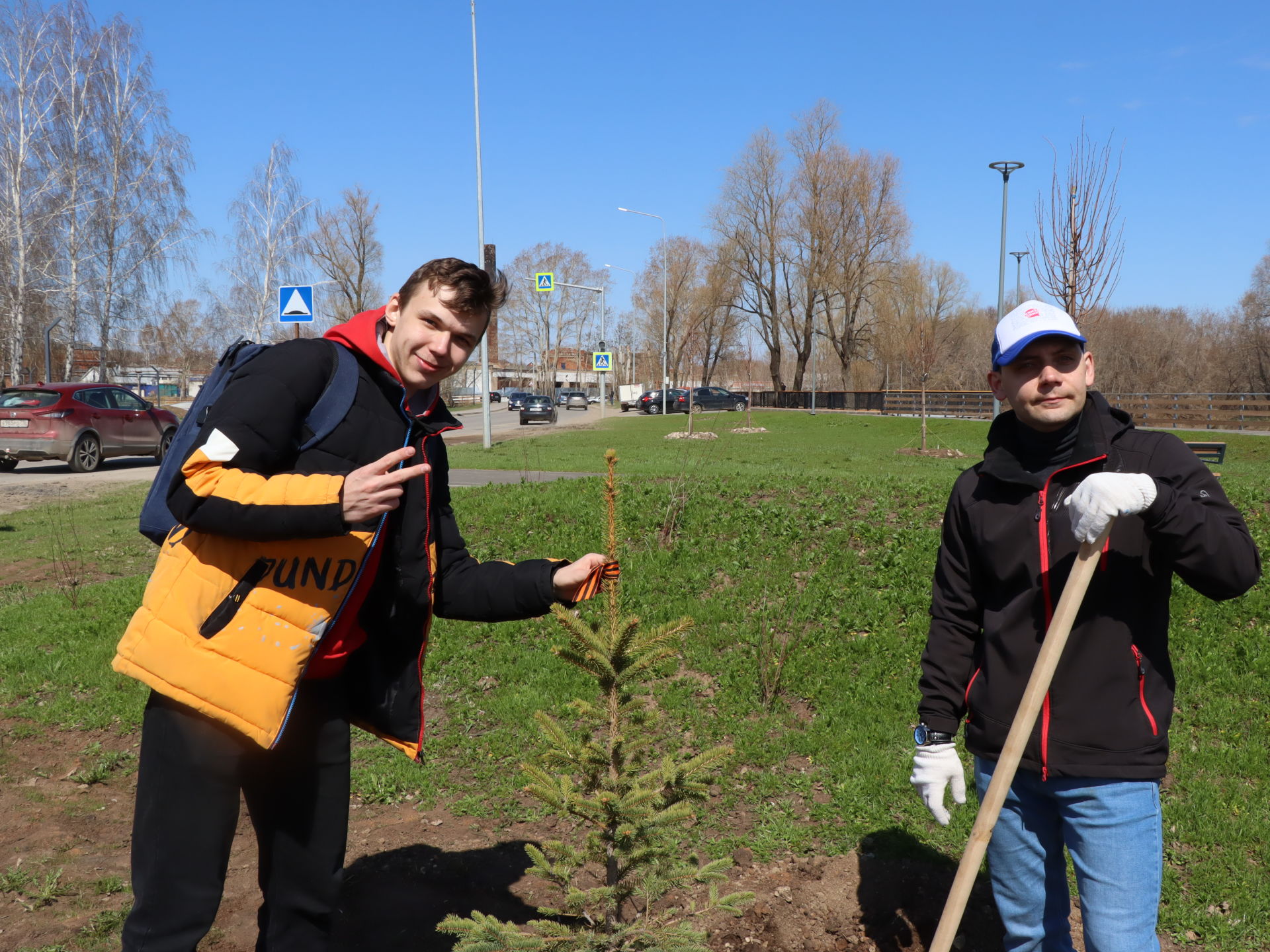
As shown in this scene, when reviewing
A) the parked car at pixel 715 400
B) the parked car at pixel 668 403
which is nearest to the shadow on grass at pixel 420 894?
the parked car at pixel 715 400

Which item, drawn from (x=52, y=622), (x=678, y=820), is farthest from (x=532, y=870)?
(x=52, y=622)

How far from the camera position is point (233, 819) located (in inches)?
85.1

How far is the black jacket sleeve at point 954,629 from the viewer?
8.00ft

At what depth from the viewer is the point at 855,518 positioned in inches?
273

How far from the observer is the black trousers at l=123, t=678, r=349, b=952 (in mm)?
2047

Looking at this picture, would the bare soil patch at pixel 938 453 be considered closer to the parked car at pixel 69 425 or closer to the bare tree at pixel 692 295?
the parked car at pixel 69 425

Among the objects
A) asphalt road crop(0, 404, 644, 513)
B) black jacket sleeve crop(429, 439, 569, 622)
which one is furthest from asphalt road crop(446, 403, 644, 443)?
black jacket sleeve crop(429, 439, 569, 622)

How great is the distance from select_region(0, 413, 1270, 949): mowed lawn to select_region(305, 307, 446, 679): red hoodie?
82.9 inches

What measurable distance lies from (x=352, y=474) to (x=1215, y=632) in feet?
16.4

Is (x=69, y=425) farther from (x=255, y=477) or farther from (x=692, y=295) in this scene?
(x=692, y=295)

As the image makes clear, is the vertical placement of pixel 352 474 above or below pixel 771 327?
below

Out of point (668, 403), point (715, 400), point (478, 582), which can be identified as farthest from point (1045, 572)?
point (668, 403)

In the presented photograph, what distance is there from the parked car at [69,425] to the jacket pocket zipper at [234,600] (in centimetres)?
1666

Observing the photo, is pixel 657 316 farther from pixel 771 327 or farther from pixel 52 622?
pixel 52 622
